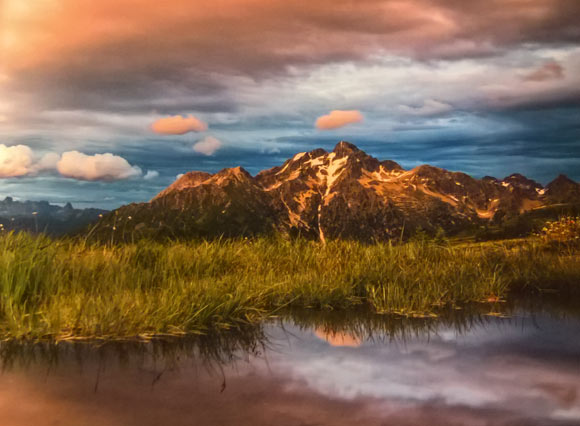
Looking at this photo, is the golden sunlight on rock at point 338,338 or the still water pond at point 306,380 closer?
the still water pond at point 306,380

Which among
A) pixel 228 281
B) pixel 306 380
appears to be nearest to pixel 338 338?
pixel 306 380

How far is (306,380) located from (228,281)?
4175 millimetres

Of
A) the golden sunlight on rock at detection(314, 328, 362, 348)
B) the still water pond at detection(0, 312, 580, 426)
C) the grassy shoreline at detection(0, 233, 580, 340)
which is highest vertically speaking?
the grassy shoreline at detection(0, 233, 580, 340)

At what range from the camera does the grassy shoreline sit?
663 centimetres

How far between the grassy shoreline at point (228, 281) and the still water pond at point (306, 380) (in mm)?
583

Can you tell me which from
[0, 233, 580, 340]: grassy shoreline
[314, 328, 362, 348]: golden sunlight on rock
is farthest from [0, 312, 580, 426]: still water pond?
[0, 233, 580, 340]: grassy shoreline

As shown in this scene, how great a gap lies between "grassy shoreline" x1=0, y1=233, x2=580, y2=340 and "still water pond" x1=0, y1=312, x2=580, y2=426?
1.91 feet

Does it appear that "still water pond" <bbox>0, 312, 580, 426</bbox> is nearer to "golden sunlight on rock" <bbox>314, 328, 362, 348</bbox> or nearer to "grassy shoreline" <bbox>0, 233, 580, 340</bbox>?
"golden sunlight on rock" <bbox>314, 328, 362, 348</bbox>

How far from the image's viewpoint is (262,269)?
36.1ft

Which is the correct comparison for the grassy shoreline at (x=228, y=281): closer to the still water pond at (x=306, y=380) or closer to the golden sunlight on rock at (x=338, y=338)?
the still water pond at (x=306, y=380)

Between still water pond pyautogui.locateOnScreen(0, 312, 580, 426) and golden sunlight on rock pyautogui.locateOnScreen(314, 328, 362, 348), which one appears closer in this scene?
still water pond pyautogui.locateOnScreen(0, 312, 580, 426)

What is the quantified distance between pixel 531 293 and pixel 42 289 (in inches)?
371

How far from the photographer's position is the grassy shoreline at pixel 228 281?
6633 millimetres

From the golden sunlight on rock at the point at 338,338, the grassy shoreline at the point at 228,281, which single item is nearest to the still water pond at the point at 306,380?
the golden sunlight on rock at the point at 338,338
